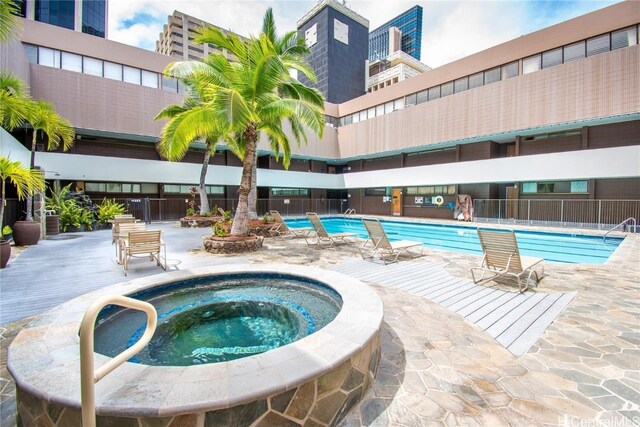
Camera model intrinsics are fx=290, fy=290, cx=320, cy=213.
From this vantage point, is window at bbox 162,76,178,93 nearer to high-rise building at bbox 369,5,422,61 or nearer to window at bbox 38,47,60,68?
window at bbox 38,47,60,68

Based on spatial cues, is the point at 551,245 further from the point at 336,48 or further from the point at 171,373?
the point at 336,48

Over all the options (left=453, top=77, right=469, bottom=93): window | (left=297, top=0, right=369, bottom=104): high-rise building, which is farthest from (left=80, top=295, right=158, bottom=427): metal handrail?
(left=297, top=0, right=369, bottom=104): high-rise building

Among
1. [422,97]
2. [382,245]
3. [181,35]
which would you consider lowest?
[382,245]

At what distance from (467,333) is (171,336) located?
3.66 meters

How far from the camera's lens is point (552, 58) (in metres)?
17.3

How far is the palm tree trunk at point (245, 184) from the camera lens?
9.41 meters

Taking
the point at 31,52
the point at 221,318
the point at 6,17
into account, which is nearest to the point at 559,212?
the point at 221,318

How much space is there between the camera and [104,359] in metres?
2.23

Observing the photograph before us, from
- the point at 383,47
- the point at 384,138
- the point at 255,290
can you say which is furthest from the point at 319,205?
the point at 383,47

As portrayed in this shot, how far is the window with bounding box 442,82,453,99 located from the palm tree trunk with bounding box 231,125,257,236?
18.2 m

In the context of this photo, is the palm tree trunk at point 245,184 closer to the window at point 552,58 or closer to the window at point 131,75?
the window at point 131,75

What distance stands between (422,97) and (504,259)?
21035 millimetres

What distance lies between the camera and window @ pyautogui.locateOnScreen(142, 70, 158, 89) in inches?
780

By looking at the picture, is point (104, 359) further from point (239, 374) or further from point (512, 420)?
point (512, 420)
